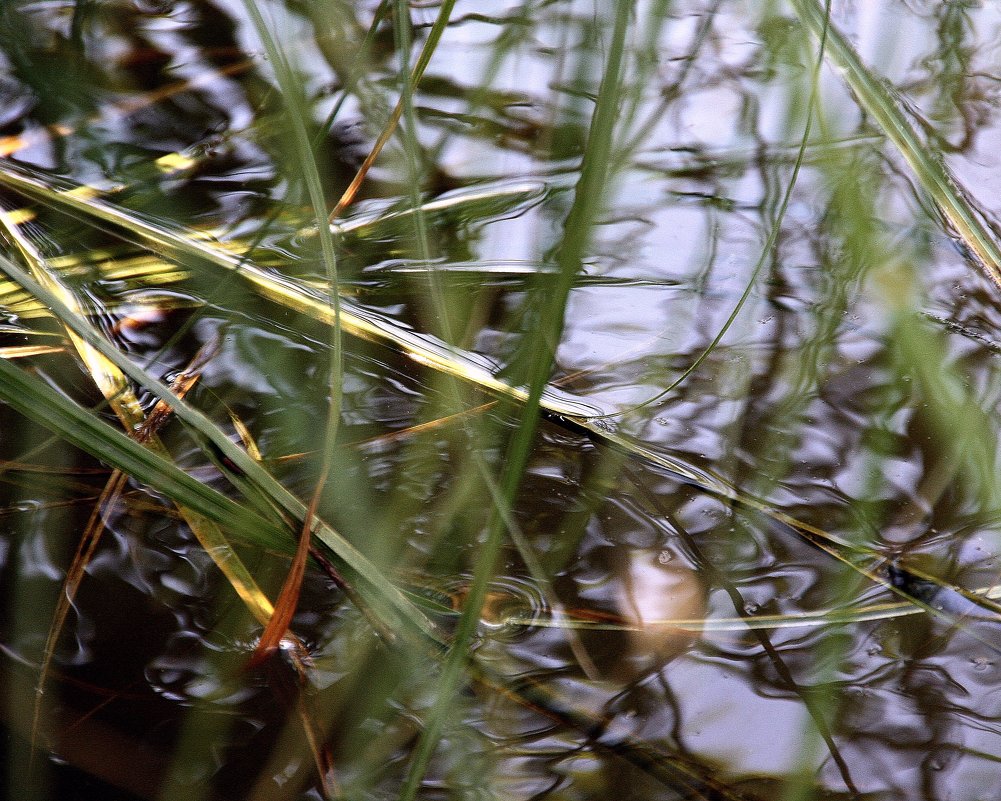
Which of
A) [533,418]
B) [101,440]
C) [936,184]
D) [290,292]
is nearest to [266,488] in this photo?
[101,440]

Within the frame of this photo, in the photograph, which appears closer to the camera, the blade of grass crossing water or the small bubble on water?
the blade of grass crossing water

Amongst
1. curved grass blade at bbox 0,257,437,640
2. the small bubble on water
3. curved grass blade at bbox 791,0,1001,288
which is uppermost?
curved grass blade at bbox 791,0,1001,288

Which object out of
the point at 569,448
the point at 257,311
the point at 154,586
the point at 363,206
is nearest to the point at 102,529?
the point at 154,586

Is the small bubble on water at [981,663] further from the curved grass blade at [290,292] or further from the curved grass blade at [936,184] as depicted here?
the curved grass blade at [936,184]

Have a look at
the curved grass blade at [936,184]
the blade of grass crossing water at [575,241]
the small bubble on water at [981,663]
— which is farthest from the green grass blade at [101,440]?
the curved grass blade at [936,184]

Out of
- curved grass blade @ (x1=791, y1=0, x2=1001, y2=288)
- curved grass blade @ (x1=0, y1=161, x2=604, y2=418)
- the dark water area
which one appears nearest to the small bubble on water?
the dark water area

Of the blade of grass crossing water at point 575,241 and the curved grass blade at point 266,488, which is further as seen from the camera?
the curved grass blade at point 266,488

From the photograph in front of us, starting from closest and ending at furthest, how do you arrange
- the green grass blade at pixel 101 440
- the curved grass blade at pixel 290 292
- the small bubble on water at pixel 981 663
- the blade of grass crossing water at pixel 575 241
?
the blade of grass crossing water at pixel 575 241 → the green grass blade at pixel 101 440 → the small bubble on water at pixel 981 663 → the curved grass blade at pixel 290 292

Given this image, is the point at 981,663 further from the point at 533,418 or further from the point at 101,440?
the point at 101,440

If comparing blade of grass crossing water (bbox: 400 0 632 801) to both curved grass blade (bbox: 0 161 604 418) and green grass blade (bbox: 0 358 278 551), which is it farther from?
curved grass blade (bbox: 0 161 604 418)

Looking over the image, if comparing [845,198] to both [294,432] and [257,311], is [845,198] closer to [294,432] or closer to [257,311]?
[294,432]
